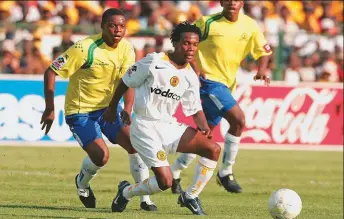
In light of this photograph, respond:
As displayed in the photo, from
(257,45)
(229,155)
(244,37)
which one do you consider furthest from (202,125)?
(257,45)

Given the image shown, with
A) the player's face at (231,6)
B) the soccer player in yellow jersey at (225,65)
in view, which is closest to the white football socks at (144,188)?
the soccer player in yellow jersey at (225,65)

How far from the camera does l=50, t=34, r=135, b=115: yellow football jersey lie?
10117mm

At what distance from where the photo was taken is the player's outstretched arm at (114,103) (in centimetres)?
959

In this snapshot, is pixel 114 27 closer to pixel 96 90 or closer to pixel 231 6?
pixel 96 90

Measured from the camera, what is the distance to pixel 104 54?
10281mm

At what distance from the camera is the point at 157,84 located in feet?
31.0

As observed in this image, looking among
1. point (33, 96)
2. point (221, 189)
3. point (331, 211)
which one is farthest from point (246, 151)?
point (331, 211)

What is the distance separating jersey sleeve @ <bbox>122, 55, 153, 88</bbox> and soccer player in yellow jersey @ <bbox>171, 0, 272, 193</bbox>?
121 inches

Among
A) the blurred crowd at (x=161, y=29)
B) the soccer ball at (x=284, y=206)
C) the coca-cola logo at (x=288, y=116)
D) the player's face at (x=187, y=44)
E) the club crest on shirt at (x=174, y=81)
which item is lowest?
the coca-cola logo at (x=288, y=116)

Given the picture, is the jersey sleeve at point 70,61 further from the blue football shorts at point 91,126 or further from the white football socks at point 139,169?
the white football socks at point 139,169

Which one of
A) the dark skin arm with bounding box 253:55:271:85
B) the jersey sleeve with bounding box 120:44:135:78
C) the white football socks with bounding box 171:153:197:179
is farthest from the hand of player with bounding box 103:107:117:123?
the dark skin arm with bounding box 253:55:271:85

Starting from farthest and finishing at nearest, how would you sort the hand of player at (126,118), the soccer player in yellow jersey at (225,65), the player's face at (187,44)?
the soccer player in yellow jersey at (225,65) < the hand of player at (126,118) < the player's face at (187,44)

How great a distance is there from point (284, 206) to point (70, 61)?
2680mm

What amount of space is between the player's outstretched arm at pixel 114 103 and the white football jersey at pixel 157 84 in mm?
81
